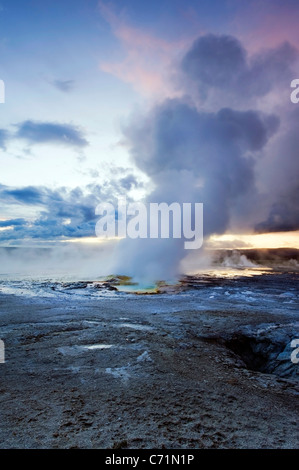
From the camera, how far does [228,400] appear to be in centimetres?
534

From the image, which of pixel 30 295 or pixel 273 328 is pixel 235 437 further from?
pixel 30 295

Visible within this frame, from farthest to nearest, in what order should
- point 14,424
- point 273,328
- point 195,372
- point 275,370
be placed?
point 273,328, point 275,370, point 195,372, point 14,424

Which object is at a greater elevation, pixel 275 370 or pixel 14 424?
pixel 14 424

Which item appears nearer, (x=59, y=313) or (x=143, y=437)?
(x=143, y=437)

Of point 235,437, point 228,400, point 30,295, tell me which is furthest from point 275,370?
point 30,295
